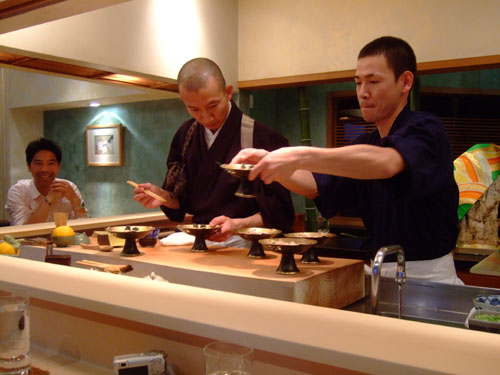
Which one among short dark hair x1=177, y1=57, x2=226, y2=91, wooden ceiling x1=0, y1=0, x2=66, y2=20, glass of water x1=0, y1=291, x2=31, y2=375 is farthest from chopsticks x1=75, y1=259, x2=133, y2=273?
wooden ceiling x1=0, y1=0, x2=66, y2=20

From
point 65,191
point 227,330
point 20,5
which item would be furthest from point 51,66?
point 227,330

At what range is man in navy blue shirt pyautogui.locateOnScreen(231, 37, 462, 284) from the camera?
1.58 m

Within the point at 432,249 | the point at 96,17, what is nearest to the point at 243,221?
the point at 432,249

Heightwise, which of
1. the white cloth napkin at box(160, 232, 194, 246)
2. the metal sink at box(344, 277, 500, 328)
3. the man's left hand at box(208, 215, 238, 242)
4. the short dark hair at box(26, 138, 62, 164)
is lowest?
the metal sink at box(344, 277, 500, 328)

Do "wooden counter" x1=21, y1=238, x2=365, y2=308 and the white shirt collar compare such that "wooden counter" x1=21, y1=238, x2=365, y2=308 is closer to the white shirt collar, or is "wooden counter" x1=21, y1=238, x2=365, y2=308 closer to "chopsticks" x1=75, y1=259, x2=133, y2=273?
"chopsticks" x1=75, y1=259, x2=133, y2=273

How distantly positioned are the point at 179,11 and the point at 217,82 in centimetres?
297

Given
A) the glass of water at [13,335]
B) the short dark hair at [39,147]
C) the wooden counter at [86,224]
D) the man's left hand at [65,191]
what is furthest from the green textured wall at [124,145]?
the glass of water at [13,335]

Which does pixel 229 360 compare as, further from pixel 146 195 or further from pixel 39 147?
pixel 39 147

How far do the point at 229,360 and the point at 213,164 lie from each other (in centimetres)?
161

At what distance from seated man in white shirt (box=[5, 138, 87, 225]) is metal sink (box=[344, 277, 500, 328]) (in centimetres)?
296

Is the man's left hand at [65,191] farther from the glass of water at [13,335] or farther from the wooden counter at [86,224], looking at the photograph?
the glass of water at [13,335]

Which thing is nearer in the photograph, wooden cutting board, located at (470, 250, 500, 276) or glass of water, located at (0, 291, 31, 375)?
glass of water, located at (0, 291, 31, 375)

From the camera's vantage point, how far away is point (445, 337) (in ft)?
3.37

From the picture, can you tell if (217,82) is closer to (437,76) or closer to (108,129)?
(437,76)
